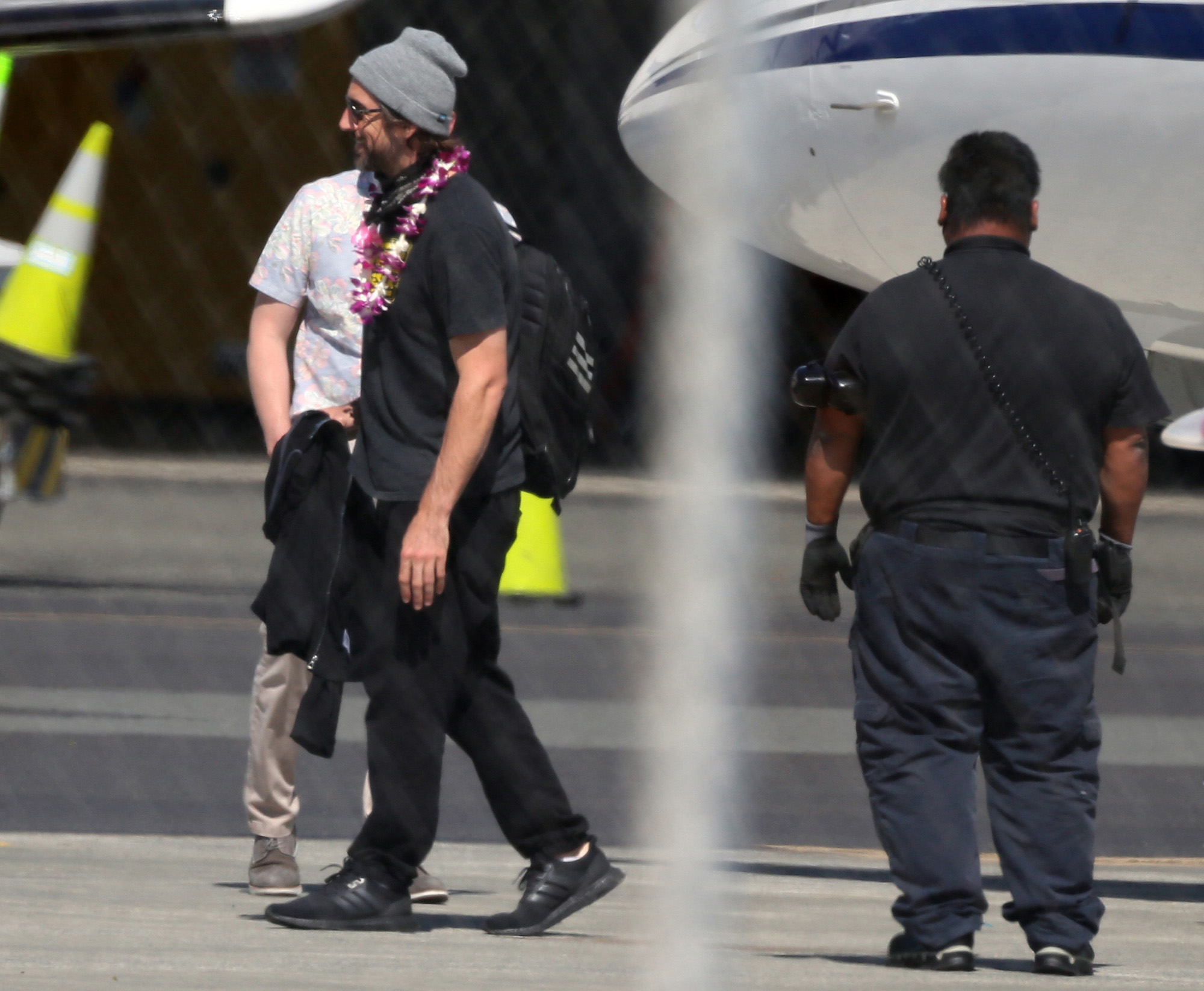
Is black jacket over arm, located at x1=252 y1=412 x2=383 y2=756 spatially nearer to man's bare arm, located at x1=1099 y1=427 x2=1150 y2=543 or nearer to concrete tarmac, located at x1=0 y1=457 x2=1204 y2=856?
concrete tarmac, located at x1=0 y1=457 x2=1204 y2=856

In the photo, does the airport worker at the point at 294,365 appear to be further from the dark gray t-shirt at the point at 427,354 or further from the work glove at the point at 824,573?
the work glove at the point at 824,573

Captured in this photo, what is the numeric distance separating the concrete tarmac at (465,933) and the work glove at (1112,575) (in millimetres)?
711

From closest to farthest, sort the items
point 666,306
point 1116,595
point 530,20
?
point 666,306
point 1116,595
point 530,20

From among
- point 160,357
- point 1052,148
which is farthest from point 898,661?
point 160,357

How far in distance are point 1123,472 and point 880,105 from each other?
2159 mm

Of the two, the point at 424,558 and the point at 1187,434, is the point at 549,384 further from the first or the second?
the point at 1187,434

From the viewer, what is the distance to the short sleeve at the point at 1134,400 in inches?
179

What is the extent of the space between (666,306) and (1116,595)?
3025 millimetres

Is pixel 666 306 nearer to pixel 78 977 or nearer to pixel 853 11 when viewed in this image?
pixel 78 977

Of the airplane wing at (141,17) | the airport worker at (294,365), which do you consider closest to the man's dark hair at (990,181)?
the airport worker at (294,365)

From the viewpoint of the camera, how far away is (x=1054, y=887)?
4.43 metres

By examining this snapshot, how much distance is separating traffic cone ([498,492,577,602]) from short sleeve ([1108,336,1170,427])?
264 inches

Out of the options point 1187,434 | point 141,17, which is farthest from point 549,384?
point 141,17

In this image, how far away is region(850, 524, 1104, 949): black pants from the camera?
443cm
